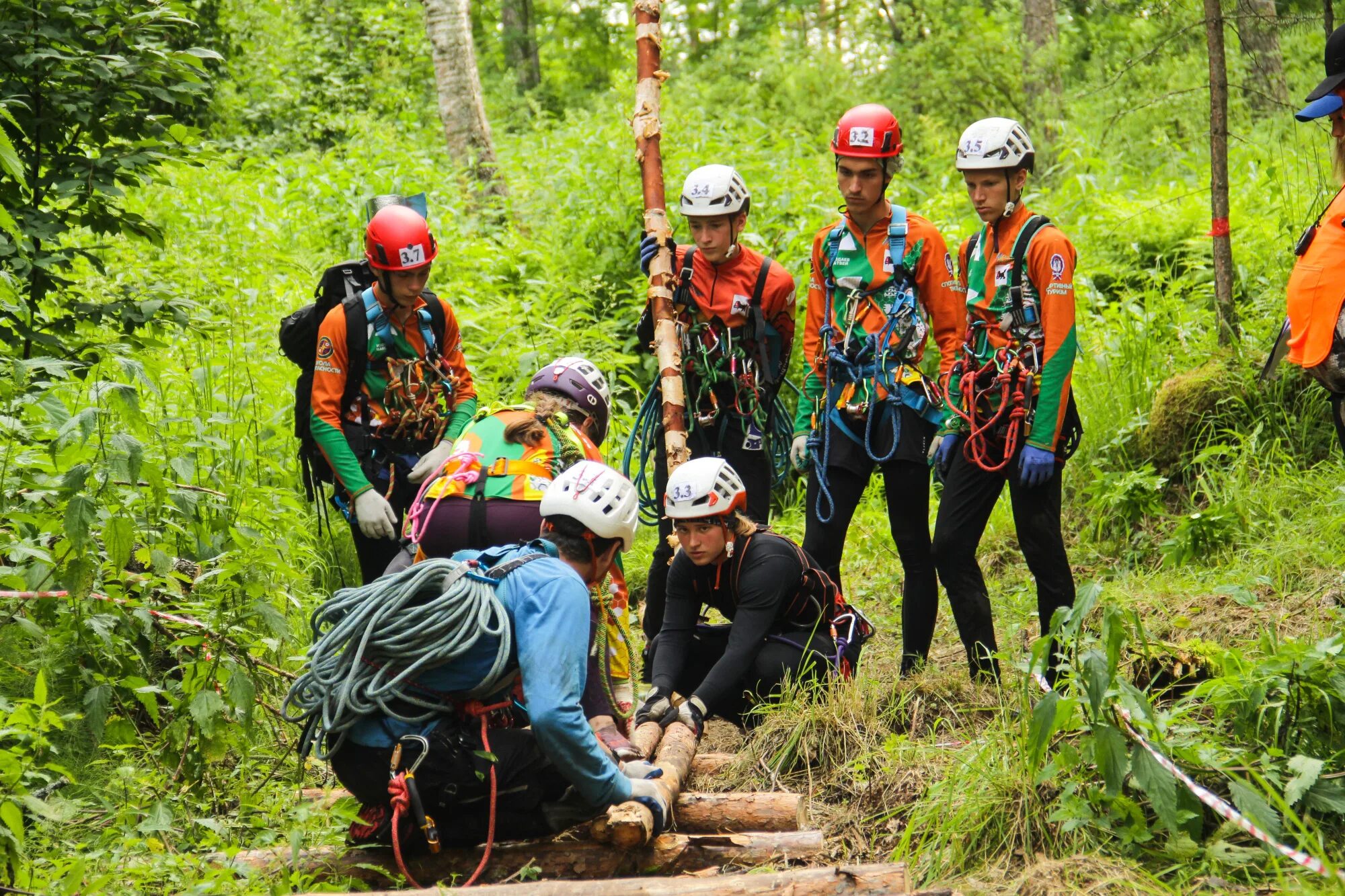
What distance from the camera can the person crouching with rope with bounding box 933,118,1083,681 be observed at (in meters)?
4.84

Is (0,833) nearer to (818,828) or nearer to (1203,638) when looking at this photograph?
(818,828)

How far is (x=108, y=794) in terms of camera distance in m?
4.57

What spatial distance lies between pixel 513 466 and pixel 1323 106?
326cm

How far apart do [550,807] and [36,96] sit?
3.90 meters

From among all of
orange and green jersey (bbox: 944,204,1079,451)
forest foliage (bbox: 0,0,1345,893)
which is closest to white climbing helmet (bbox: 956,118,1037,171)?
orange and green jersey (bbox: 944,204,1079,451)

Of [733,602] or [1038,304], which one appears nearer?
[1038,304]

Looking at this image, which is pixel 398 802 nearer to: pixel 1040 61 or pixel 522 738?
pixel 522 738

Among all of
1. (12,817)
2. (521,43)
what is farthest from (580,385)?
(521,43)

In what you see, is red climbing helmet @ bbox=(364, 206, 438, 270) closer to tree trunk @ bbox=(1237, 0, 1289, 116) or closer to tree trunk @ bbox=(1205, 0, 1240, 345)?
tree trunk @ bbox=(1205, 0, 1240, 345)

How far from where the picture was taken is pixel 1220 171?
6.82 meters

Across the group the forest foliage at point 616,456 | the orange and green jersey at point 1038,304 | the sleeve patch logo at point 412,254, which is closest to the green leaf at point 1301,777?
the forest foliage at point 616,456

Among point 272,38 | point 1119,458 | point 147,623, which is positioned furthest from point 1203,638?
point 272,38

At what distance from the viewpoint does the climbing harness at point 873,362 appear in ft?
17.9

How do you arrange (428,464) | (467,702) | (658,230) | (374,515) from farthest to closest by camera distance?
(658,230)
(428,464)
(374,515)
(467,702)
